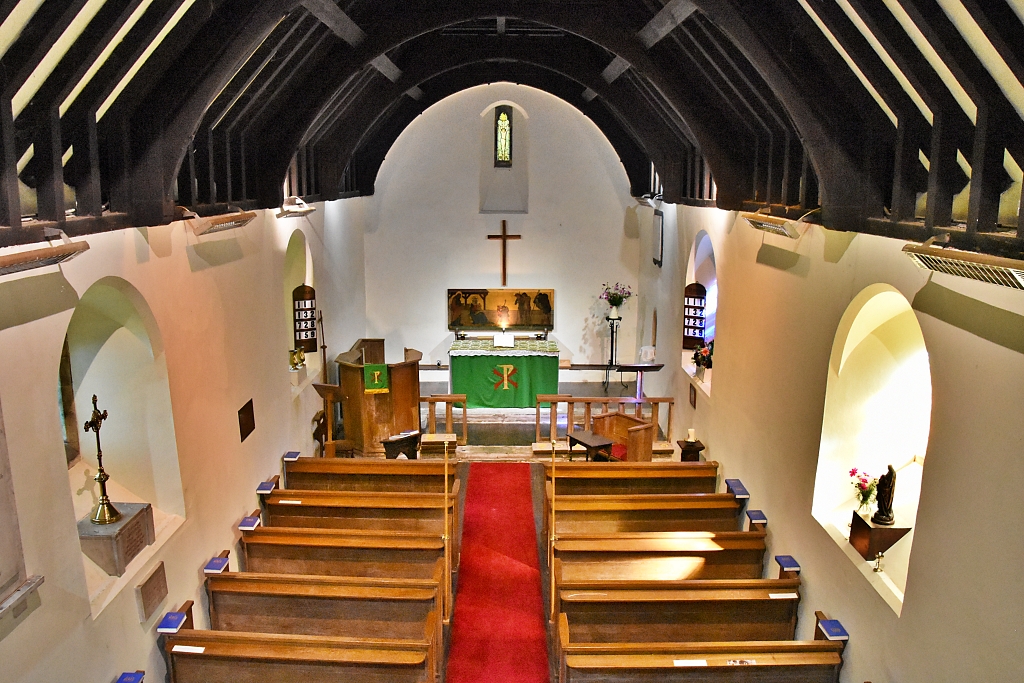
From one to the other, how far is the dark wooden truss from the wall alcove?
937 mm

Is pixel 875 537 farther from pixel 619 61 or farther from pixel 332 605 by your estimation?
pixel 619 61

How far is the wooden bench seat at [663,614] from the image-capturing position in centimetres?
588

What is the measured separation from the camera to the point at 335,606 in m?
6.02

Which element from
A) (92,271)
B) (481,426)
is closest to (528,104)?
(481,426)

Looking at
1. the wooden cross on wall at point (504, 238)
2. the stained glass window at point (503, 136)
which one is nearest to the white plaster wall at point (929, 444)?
the wooden cross on wall at point (504, 238)

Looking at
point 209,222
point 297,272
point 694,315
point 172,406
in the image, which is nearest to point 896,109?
point 209,222

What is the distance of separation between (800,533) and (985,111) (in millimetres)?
3635

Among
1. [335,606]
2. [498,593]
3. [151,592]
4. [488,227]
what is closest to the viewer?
[151,592]

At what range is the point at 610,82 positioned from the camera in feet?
36.3

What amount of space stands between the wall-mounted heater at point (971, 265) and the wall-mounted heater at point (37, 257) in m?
4.34

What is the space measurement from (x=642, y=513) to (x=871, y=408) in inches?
92.2

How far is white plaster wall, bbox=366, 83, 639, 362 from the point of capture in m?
15.0

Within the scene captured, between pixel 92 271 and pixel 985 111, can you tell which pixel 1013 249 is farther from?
pixel 92 271

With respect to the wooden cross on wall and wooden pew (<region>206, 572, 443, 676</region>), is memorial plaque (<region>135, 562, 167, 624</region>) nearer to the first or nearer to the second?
wooden pew (<region>206, 572, 443, 676</region>)
